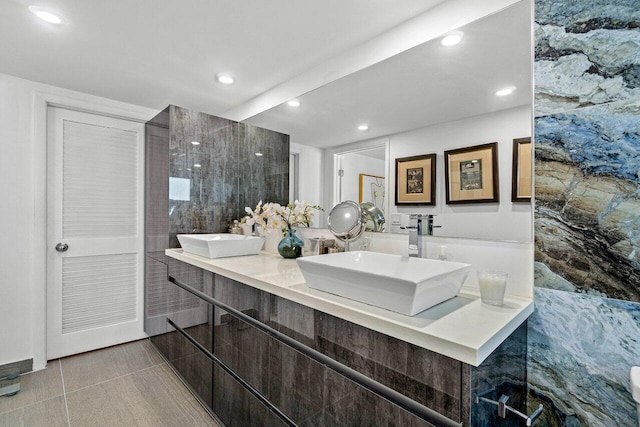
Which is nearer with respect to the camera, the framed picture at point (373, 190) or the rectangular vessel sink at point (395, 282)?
the rectangular vessel sink at point (395, 282)

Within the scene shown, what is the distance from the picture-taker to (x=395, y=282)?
0.92 m

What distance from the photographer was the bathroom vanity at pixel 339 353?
79 centimetres

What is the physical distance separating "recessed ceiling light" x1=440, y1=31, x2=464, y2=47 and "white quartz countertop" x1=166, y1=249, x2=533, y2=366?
1106 millimetres

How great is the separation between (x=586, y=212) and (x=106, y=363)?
3.25 m

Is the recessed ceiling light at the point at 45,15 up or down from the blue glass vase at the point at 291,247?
up

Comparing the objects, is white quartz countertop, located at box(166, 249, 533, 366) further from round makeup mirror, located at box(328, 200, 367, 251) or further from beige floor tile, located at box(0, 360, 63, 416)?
beige floor tile, located at box(0, 360, 63, 416)

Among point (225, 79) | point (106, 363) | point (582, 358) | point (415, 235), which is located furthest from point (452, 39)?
point (106, 363)

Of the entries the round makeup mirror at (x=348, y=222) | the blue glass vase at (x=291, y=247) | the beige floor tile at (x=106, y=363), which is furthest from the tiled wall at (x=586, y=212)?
the beige floor tile at (x=106, y=363)

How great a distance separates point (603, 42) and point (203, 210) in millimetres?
2480

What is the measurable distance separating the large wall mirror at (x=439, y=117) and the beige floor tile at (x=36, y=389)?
228 cm

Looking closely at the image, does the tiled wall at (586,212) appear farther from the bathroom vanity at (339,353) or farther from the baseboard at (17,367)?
the baseboard at (17,367)

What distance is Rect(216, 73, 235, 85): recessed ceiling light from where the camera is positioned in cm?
222

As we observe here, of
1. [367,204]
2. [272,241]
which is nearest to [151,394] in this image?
[272,241]

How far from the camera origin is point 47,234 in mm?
2486
